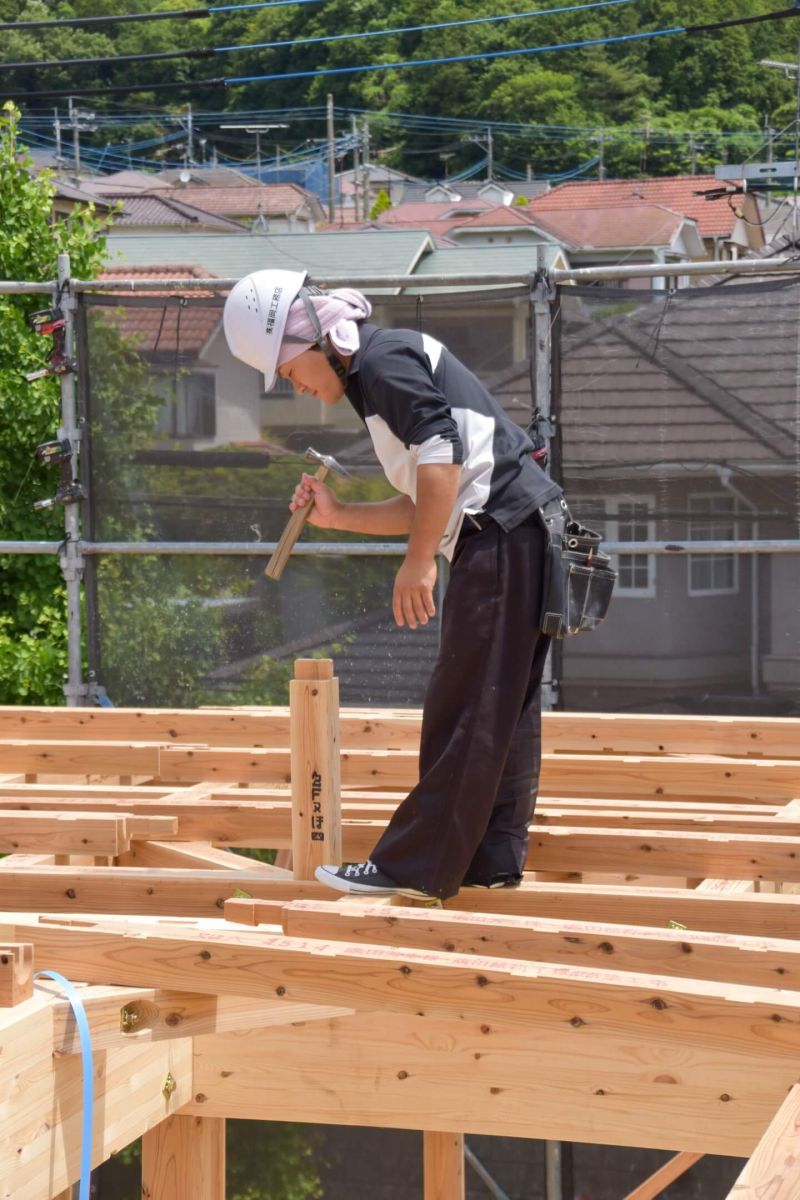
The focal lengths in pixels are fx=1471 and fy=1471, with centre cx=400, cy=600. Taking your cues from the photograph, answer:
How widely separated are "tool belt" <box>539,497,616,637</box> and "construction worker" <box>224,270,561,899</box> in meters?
0.03

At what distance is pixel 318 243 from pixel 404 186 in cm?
4481

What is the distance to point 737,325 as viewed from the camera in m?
6.30

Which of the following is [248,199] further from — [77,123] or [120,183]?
[77,123]

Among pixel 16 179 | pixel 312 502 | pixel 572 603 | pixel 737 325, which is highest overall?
pixel 16 179

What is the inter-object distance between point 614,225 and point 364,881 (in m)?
47.5

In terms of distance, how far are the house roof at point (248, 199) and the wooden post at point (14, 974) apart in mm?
56996

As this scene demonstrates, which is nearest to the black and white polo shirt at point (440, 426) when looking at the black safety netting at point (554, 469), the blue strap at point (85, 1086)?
the blue strap at point (85, 1086)

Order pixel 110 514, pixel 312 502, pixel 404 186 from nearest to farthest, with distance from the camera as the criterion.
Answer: pixel 312 502, pixel 110 514, pixel 404 186

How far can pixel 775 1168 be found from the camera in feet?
5.91

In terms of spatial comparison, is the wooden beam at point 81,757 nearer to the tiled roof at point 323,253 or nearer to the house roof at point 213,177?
the tiled roof at point 323,253

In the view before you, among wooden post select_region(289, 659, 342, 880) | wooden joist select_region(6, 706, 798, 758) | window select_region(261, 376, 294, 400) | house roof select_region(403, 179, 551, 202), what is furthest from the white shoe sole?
house roof select_region(403, 179, 551, 202)

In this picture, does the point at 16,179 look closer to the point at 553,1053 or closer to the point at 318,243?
the point at 553,1053

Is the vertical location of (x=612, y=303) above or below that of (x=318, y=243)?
below

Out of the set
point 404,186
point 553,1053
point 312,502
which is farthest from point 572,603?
point 404,186
